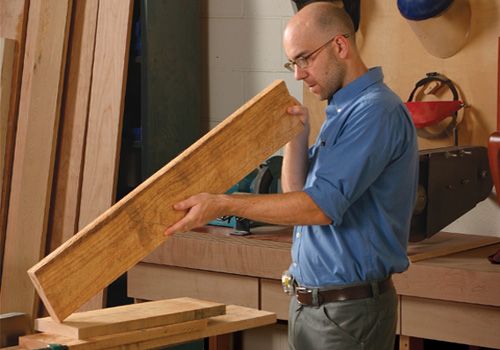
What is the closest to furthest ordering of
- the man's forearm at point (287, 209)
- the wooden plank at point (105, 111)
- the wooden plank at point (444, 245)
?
the man's forearm at point (287, 209) < the wooden plank at point (444, 245) < the wooden plank at point (105, 111)

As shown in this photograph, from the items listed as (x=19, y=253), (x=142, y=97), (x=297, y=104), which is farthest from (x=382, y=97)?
(x=19, y=253)

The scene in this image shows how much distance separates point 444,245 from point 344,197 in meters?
1.11

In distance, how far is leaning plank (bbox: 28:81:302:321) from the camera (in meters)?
2.21

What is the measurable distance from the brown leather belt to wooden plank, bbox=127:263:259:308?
0.85 meters

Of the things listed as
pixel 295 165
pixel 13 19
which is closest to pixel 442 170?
pixel 295 165

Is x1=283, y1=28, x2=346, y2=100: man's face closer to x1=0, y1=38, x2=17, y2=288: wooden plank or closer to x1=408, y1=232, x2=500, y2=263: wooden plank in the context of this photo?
x1=408, y1=232, x2=500, y2=263: wooden plank

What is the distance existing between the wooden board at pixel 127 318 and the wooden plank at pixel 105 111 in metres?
1.73

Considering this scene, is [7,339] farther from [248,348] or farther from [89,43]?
[89,43]

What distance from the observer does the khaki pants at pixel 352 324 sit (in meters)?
Result: 2.61

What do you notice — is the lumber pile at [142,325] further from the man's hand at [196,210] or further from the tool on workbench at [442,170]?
the tool on workbench at [442,170]

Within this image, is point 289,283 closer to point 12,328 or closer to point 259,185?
point 12,328

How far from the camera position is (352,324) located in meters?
2.62

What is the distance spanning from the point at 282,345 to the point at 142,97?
1267 mm

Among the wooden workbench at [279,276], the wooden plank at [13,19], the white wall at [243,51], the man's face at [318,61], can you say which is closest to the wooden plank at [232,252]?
the wooden workbench at [279,276]
